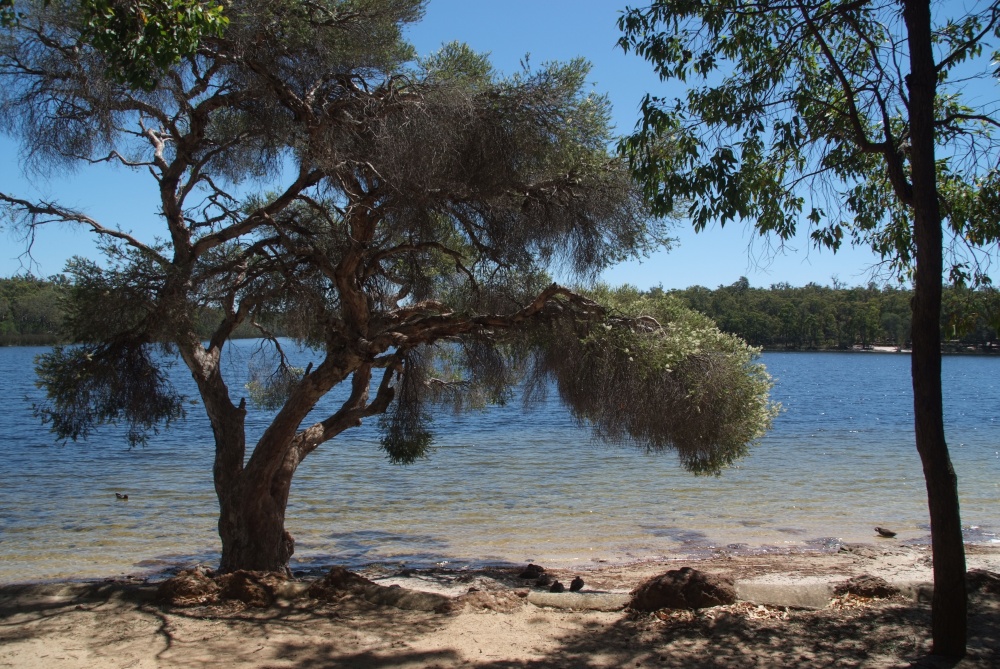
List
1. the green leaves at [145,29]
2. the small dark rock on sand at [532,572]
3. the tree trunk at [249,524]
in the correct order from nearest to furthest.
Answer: the green leaves at [145,29] → the tree trunk at [249,524] → the small dark rock on sand at [532,572]

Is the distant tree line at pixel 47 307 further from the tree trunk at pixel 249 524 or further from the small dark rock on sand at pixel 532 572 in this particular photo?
the small dark rock on sand at pixel 532 572

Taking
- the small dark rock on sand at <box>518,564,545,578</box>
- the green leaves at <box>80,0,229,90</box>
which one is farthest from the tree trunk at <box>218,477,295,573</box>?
the green leaves at <box>80,0,229,90</box>

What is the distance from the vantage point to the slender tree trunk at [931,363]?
4.54 m

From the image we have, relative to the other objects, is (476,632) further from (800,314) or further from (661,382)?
(800,314)

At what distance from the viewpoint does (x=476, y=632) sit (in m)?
5.78

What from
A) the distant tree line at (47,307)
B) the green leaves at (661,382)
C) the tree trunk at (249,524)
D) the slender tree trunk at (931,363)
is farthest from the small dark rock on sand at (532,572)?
the slender tree trunk at (931,363)

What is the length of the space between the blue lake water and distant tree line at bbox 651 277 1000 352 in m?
3.14

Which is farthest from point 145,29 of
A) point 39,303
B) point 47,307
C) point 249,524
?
point 39,303

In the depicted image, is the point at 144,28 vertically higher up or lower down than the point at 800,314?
lower down

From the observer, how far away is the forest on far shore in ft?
19.5

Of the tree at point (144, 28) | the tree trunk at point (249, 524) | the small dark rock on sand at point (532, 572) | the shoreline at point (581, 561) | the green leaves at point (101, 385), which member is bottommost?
the shoreline at point (581, 561)

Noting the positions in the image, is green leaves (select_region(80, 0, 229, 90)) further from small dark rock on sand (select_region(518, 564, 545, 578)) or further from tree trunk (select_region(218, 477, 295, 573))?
small dark rock on sand (select_region(518, 564, 545, 578))

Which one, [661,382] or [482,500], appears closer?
[661,382]

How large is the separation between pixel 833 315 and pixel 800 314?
411 centimetres
